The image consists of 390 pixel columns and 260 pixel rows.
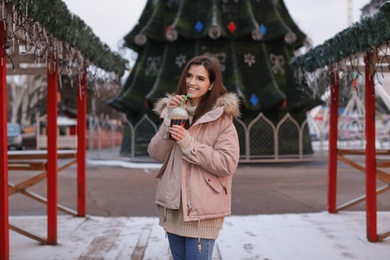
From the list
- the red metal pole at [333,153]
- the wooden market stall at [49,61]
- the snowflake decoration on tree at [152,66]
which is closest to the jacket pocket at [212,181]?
the wooden market stall at [49,61]

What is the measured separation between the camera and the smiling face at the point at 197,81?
3.03m

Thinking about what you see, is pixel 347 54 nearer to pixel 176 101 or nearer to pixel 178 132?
pixel 176 101

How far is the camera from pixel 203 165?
2834 mm

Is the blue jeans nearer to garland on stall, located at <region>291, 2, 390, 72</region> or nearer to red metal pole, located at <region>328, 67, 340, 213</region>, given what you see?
garland on stall, located at <region>291, 2, 390, 72</region>

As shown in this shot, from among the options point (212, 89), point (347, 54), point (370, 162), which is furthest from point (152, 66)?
point (212, 89)

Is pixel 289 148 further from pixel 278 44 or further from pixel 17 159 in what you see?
pixel 17 159

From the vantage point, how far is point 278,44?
2000 cm

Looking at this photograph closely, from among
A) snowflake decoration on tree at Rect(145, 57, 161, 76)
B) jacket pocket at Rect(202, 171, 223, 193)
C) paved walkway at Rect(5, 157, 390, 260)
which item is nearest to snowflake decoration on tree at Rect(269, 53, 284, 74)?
snowflake decoration on tree at Rect(145, 57, 161, 76)

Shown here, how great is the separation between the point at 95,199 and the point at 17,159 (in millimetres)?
3193

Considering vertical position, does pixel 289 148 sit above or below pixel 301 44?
below

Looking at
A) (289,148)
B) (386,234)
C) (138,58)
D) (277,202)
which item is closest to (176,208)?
(386,234)

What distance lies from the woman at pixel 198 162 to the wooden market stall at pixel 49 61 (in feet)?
5.50

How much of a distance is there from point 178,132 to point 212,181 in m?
0.39

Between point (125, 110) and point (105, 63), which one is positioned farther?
point (125, 110)
